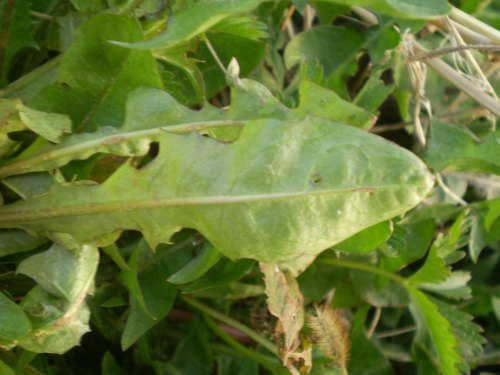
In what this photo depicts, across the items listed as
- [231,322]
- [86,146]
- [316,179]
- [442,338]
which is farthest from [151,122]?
[442,338]

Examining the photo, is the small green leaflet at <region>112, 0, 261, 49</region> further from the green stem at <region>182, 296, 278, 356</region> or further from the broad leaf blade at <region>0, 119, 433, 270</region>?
the green stem at <region>182, 296, 278, 356</region>

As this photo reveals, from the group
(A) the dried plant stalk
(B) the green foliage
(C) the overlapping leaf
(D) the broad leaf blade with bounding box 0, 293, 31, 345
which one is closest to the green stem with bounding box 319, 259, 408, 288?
(B) the green foliage

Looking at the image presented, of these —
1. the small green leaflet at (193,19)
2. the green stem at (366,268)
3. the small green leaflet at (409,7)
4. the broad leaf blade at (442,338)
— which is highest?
the small green leaflet at (409,7)

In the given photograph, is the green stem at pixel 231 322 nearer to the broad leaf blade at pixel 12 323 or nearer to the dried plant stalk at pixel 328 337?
the dried plant stalk at pixel 328 337

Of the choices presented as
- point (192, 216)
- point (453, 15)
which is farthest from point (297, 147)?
point (453, 15)

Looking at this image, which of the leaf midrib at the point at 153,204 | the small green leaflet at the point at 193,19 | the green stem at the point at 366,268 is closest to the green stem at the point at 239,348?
the green stem at the point at 366,268

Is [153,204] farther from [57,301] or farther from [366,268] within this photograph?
[366,268]

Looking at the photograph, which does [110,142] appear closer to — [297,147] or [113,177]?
[113,177]
